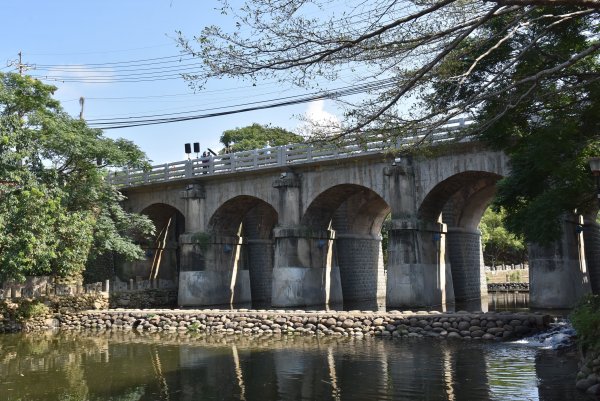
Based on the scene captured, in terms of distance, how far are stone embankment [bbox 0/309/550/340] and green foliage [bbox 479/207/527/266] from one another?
33.1 m

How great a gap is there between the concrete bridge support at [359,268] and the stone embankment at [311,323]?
958cm

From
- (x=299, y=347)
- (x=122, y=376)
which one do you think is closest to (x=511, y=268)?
(x=299, y=347)

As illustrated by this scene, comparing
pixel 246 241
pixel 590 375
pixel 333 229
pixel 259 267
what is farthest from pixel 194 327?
pixel 590 375

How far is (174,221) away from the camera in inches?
1447

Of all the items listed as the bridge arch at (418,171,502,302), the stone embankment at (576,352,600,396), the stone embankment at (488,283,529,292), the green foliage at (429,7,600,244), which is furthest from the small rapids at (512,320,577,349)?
the stone embankment at (488,283,529,292)

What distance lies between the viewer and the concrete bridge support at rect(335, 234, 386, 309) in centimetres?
3178

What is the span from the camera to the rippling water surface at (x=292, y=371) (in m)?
11.2

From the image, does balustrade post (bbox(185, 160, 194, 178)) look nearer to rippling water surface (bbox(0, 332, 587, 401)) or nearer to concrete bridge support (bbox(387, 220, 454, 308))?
concrete bridge support (bbox(387, 220, 454, 308))

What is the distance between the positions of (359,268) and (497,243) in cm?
2652

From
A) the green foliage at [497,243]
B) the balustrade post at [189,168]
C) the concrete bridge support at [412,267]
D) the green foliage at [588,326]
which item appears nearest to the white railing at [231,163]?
the balustrade post at [189,168]

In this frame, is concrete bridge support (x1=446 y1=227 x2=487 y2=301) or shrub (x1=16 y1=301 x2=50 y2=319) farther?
concrete bridge support (x1=446 y1=227 x2=487 y2=301)

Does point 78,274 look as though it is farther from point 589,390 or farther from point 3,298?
point 589,390

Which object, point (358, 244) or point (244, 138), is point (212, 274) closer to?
point (358, 244)

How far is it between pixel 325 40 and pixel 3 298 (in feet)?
67.0
